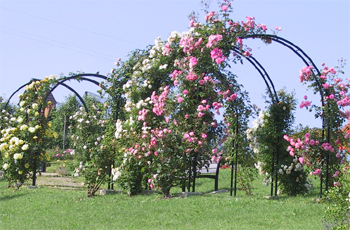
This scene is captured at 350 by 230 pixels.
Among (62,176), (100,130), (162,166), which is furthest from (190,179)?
(62,176)

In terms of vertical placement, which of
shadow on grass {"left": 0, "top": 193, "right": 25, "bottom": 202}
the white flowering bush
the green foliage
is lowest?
shadow on grass {"left": 0, "top": 193, "right": 25, "bottom": 202}

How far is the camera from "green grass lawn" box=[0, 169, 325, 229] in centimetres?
618

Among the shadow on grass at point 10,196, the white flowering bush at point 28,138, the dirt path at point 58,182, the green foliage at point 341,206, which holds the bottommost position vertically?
the shadow on grass at point 10,196

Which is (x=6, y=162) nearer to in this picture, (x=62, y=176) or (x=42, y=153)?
(x=42, y=153)

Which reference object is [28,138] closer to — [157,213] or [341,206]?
[157,213]

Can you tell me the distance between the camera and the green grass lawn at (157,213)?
243 inches

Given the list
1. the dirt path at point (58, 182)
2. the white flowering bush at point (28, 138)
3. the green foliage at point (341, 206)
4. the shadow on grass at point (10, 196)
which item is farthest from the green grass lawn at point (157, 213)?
the dirt path at point (58, 182)

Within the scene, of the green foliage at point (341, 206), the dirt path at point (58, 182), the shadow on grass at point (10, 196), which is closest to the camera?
the green foliage at point (341, 206)

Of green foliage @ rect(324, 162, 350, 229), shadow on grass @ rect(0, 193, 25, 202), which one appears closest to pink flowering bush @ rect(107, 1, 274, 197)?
shadow on grass @ rect(0, 193, 25, 202)

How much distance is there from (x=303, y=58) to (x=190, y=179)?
295cm

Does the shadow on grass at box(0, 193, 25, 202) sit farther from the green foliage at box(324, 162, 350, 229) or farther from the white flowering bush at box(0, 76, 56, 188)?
the green foliage at box(324, 162, 350, 229)

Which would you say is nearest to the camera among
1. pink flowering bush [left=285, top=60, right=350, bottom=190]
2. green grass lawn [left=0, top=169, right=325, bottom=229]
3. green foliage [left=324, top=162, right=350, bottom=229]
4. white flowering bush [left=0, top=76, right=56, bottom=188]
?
green foliage [left=324, top=162, right=350, bottom=229]

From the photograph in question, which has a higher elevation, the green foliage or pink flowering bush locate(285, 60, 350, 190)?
pink flowering bush locate(285, 60, 350, 190)

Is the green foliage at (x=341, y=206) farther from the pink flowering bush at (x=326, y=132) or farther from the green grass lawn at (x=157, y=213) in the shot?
the pink flowering bush at (x=326, y=132)
